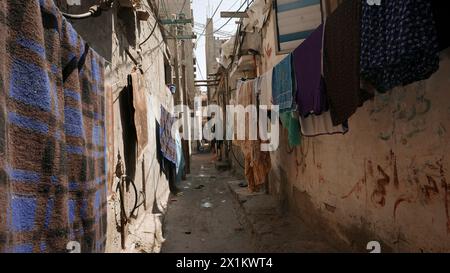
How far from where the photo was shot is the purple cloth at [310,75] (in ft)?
10.6

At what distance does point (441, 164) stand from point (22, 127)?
277 cm

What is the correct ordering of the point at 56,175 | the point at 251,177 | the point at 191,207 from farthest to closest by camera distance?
the point at 191,207 < the point at 251,177 < the point at 56,175

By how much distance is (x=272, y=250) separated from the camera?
480 cm

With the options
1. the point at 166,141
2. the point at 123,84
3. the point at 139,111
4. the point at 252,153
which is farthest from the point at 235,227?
the point at 123,84

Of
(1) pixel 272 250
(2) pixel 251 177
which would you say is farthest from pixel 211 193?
(1) pixel 272 250

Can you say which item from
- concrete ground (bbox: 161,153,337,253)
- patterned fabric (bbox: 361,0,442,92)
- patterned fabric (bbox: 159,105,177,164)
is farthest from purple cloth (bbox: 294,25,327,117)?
patterned fabric (bbox: 159,105,177,164)

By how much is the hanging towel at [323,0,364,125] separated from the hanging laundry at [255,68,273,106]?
235cm

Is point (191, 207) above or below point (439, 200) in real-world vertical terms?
below

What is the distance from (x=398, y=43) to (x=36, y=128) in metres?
1.93

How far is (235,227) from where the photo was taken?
677 centimetres

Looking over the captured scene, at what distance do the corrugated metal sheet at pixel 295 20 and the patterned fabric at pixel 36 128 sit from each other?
3558 mm

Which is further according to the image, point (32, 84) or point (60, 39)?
point (60, 39)
